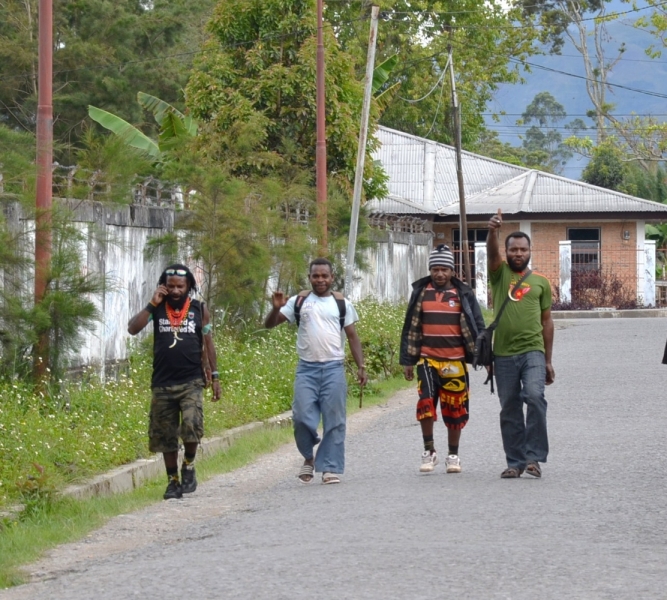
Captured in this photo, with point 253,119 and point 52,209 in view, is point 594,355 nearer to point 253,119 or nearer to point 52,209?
point 253,119

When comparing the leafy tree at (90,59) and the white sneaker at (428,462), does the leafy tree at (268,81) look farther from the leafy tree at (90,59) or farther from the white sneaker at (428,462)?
the white sneaker at (428,462)

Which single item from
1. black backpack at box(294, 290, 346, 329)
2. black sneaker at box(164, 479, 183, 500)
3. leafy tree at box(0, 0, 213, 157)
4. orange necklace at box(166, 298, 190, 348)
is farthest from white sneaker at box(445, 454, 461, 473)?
leafy tree at box(0, 0, 213, 157)

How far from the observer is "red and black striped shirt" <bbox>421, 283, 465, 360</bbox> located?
995cm

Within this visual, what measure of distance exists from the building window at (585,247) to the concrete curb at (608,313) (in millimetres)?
3329

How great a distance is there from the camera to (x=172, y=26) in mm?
41719

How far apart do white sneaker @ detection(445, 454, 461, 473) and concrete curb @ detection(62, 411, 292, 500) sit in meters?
2.53

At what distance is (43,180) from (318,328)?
9.54 feet

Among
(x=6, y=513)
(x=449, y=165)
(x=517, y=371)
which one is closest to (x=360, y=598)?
(x=6, y=513)

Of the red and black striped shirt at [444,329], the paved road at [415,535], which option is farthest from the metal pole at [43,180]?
the red and black striped shirt at [444,329]

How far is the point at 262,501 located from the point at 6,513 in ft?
6.05

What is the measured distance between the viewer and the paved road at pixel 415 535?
6.09 m

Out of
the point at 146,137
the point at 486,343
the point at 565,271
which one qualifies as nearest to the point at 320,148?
the point at 146,137

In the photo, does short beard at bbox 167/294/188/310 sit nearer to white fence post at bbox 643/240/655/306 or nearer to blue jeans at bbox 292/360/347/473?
blue jeans at bbox 292/360/347/473

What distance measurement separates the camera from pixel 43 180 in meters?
10.9
